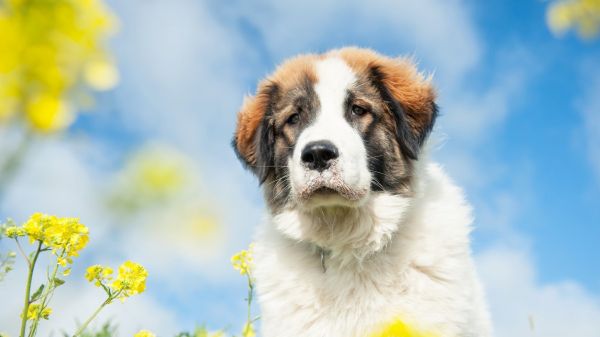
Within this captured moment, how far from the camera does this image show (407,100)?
5.10m

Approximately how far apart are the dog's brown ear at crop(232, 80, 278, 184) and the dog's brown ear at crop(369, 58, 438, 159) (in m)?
1.00

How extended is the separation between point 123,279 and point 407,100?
2824mm

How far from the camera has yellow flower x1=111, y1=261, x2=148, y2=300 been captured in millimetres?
3918

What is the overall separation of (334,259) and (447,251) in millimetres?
882

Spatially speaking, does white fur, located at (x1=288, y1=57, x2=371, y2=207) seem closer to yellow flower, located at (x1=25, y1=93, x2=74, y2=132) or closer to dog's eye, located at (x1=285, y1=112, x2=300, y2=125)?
dog's eye, located at (x1=285, y1=112, x2=300, y2=125)

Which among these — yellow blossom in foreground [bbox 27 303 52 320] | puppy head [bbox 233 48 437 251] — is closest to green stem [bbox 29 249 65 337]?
yellow blossom in foreground [bbox 27 303 52 320]

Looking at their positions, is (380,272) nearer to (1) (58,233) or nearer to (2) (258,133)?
(2) (258,133)

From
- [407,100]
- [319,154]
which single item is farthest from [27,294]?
[407,100]

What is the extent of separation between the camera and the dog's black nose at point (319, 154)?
155 inches

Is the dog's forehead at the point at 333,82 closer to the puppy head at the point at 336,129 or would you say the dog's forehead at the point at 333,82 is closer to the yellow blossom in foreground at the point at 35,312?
the puppy head at the point at 336,129

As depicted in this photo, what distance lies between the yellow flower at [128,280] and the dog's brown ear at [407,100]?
2.28 meters

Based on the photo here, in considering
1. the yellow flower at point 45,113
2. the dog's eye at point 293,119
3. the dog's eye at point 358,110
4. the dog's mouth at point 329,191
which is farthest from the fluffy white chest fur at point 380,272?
the yellow flower at point 45,113

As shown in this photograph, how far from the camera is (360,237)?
A: 4.55 meters

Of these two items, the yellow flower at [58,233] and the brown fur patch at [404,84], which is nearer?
the yellow flower at [58,233]
